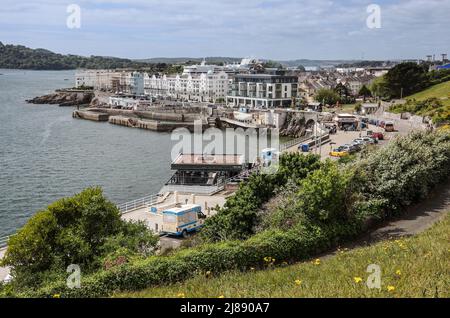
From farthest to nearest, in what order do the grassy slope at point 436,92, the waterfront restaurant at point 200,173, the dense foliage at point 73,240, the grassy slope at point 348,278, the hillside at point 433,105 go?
the grassy slope at point 436,92 < the hillside at point 433,105 < the waterfront restaurant at point 200,173 < the dense foliage at point 73,240 < the grassy slope at point 348,278

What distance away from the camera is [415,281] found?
24.2 ft

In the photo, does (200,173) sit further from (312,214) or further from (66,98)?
(66,98)

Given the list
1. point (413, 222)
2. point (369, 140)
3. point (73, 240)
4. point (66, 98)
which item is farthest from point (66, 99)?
point (413, 222)

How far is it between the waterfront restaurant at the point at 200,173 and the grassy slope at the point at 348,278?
14.6 metres

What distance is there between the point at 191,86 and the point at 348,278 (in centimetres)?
8959

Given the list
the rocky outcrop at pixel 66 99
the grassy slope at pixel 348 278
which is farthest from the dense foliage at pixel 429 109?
the rocky outcrop at pixel 66 99

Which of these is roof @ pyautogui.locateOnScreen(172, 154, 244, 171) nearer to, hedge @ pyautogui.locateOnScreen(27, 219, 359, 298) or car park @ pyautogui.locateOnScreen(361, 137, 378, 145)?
car park @ pyautogui.locateOnScreen(361, 137, 378, 145)

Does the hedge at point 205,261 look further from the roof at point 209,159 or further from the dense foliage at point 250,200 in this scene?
the roof at point 209,159

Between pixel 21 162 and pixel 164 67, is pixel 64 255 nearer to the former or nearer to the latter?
pixel 21 162

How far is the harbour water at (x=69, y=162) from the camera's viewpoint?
2612cm

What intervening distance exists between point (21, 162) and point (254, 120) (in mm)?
32803
